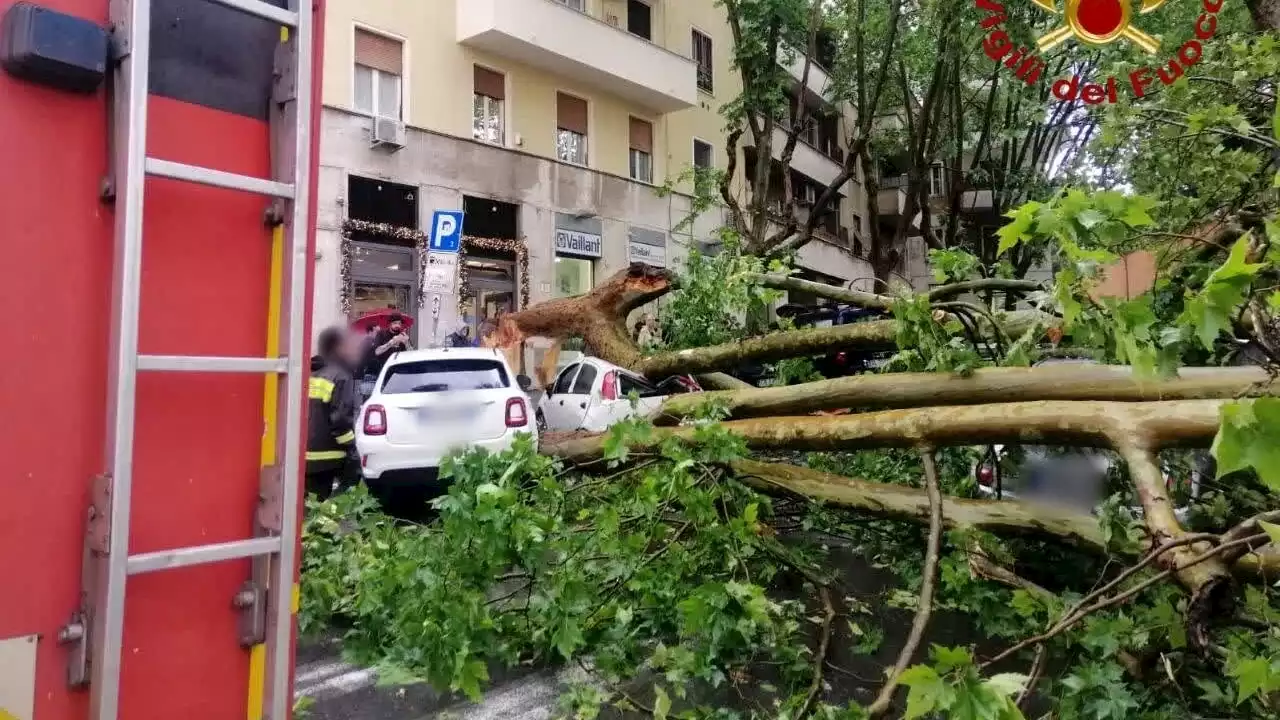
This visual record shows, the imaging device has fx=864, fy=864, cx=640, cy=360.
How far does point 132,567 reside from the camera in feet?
5.03

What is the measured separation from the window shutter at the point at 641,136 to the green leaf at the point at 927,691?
18.7 metres

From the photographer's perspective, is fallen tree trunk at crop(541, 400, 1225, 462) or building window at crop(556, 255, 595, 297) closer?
fallen tree trunk at crop(541, 400, 1225, 462)

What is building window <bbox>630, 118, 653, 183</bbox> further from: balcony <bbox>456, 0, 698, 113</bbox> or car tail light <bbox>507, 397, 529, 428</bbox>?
car tail light <bbox>507, 397, 529, 428</bbox>

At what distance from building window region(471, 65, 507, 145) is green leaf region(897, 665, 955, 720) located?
618 inches

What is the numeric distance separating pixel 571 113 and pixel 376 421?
39.9 feet

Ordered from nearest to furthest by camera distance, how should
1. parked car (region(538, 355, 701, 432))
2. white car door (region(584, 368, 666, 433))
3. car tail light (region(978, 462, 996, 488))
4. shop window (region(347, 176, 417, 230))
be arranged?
car tail light (region(978, 462, 996, 488)) → white car door (region(584, 368, 666, 433)) → parked car (region(538, 355, 701, 432)) → shop window (region(347, 176, 417, 230))

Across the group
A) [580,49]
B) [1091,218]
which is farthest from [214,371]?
[580,49]

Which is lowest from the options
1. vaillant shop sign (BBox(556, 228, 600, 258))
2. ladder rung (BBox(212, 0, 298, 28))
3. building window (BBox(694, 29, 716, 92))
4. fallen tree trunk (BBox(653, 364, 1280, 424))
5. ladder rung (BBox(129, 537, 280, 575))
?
ladder rung (BBox(129, 537, 280, 575))

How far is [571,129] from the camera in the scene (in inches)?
714

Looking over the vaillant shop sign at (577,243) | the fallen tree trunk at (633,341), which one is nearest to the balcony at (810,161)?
the vaillant shop sign at (577,243)

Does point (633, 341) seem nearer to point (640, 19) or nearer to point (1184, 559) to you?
point (1184, 559)

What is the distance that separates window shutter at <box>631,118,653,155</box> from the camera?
19656 mm

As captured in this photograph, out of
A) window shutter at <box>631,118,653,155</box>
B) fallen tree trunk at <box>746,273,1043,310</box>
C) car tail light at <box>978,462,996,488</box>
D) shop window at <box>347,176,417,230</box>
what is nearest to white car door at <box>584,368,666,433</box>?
fallen tree trunk at <box>746,273,1043,310</box>

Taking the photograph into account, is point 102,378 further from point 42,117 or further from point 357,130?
point 357,130
